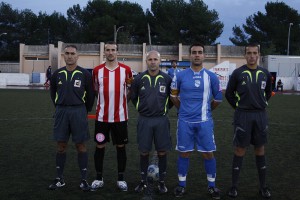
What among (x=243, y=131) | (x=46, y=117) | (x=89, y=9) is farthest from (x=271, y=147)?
(x=89, y=9)

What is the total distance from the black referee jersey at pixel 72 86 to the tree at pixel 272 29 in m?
63.4

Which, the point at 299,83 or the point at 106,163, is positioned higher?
the point at 299,83

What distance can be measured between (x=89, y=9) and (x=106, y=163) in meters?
69.8

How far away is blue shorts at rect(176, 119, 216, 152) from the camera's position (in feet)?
18.0

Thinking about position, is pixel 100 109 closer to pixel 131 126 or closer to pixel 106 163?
pixel 106 163

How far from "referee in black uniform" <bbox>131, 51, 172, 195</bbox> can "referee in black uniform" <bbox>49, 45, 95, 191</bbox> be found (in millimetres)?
762

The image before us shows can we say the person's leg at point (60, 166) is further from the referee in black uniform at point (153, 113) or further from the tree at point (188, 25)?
the tree at point (188, 25)

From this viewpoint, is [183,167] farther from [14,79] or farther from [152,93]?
[14,79]

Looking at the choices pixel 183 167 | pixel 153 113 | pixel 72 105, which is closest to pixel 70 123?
pixel 72 105

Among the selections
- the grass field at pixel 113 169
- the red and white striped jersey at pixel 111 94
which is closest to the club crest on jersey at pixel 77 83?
the red and white striped jersey at pixel 111 94

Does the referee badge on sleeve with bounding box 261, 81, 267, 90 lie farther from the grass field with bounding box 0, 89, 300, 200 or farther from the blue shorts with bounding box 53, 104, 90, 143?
the blue shorts with bounding box 53, 104, 90, 143

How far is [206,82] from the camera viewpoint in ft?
18.2

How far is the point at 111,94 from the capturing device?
19.0ft

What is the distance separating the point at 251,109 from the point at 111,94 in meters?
1.95
